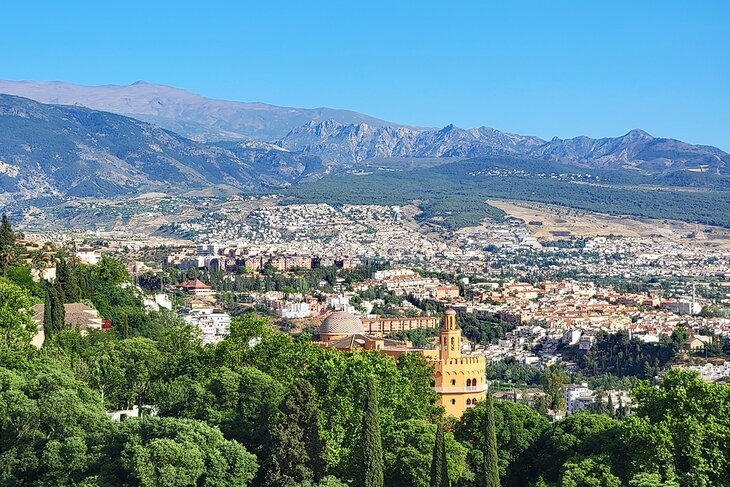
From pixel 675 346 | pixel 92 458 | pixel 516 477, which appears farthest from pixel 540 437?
pixel 675 346

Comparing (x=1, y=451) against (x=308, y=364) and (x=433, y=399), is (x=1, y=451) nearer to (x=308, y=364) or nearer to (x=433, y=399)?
(x=308, y=364)

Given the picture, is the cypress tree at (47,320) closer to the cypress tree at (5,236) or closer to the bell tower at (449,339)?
the cypress tree at (5,236)

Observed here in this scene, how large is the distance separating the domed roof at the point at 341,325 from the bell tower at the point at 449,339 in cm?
1047

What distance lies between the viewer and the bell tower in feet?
163

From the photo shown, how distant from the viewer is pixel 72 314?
56.8 m

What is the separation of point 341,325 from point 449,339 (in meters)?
11.7

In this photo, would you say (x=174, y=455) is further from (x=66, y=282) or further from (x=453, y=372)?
(x=66, y=282)

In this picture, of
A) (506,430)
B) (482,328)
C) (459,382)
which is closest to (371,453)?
(506,430)

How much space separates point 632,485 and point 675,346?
73.3 m

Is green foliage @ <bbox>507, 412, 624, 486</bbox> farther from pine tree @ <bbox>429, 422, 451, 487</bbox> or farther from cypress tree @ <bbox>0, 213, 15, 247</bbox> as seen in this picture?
cypress tree @ <bbox>0, 213, 15, 247</bbox>

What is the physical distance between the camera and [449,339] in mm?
50188

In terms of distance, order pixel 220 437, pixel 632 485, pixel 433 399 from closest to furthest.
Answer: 1. pixel 632 485
2. pixel 220 437
3. pixel 433 399

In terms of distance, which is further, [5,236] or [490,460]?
[5,236]

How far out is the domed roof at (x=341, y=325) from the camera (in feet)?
199
